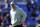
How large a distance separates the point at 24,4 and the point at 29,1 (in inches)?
14.1

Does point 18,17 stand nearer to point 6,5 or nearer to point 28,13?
point 28,13

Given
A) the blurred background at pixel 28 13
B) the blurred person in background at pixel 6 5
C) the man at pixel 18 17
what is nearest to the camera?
the man at pixel 18 17

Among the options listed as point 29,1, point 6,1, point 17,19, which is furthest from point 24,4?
point 17,19

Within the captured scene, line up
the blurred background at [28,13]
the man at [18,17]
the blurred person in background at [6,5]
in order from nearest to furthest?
1. the man at [18,17]
2. the blurred background at [28,13]
3. the blurred person in background at [6,5]

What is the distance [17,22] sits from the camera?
17.5 ft

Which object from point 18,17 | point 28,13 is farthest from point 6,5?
point 18,17

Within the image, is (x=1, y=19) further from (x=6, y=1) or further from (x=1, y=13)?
(x=6, y=1)

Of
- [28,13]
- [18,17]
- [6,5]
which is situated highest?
[6,5]

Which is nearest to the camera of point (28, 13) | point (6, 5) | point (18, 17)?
point (18, 17)

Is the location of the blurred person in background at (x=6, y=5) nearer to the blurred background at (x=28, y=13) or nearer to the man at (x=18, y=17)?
the blurred background at (x=28, y=13)

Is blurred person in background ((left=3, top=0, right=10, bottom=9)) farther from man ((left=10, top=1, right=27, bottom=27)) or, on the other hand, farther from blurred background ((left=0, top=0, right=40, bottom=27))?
man ((left=10, top=1, right=27, bottom=27))

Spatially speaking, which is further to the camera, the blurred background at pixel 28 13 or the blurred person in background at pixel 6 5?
the blurred person in background at pixel 6 5

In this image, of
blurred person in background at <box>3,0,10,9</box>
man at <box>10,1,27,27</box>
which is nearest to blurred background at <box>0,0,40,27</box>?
blurred person in background at <box>3,0,10,9</box>

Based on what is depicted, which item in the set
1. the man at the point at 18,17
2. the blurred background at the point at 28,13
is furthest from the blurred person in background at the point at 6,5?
the man at the point at 18,17
